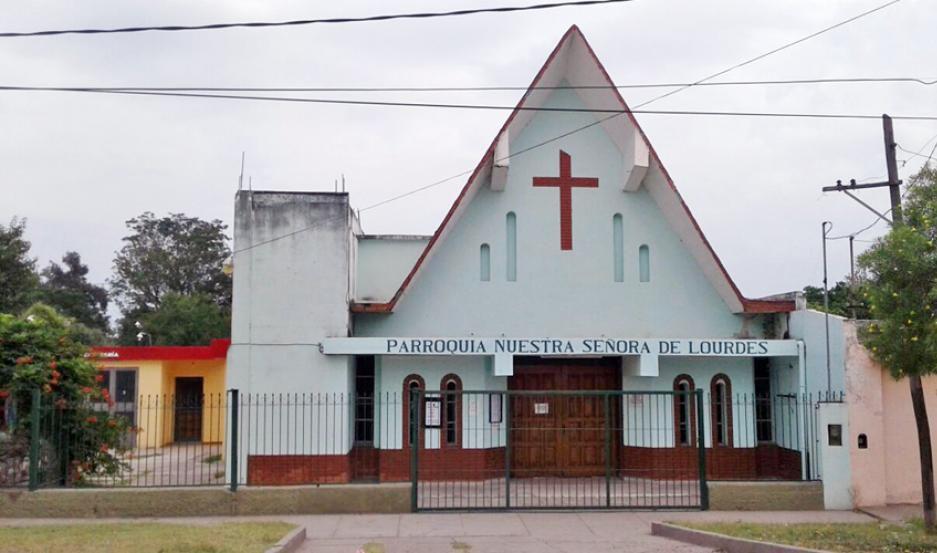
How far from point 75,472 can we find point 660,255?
11.4m

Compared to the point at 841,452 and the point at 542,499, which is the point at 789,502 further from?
the point at 542,499

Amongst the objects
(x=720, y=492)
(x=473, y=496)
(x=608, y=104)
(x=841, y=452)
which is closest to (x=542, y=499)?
(x=473, y=496)

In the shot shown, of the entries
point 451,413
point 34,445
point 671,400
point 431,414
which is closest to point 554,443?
point 451,413

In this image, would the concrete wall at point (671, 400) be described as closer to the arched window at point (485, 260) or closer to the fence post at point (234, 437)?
the arched window at point (485, 260)

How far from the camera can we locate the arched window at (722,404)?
60.7 feet

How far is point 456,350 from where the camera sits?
1716 cm

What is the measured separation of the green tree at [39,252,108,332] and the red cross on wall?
58.6 m

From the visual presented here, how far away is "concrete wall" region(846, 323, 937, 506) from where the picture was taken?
15.6 metres

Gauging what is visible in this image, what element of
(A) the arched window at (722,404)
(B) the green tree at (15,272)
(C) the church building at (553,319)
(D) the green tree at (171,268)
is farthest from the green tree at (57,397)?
(D) the green tree at (171,268)

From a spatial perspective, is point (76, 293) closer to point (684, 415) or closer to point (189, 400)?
point (189, 400)

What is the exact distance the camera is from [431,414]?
17969 mm

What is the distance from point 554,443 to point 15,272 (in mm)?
33571

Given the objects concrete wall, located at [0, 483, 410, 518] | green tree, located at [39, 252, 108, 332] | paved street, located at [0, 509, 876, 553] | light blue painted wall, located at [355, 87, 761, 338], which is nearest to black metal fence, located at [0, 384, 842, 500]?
concrete wall, located at [0, 483, 410, 518]

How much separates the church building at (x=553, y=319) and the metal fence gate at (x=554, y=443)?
0.04 metres
